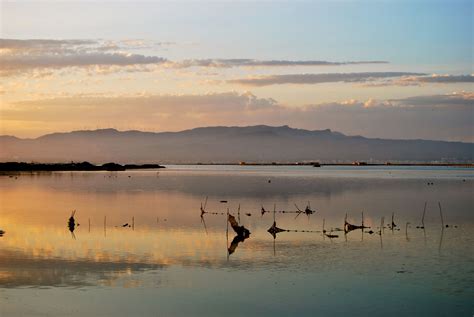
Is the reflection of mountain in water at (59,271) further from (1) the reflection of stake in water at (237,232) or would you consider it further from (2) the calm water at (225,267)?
(1) the reflection of stake in water at (237,232)

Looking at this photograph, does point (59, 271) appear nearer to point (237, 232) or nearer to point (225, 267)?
point (225, 267)

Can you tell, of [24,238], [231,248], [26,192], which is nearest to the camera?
[231,248]

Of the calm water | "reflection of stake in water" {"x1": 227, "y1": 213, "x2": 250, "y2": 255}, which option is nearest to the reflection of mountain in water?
the calm water

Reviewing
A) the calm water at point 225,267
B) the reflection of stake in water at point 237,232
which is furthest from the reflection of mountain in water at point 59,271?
the reflection of stake in water at point 237,232

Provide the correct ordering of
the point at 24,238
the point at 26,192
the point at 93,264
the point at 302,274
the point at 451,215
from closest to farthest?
the point at 302,274 < the point at 93,264 < the point at 24,238 < the point at 451,215 < the point at 26,192

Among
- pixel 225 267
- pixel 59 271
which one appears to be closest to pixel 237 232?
pixel 225 267

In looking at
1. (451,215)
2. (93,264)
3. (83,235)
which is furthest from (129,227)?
(451,215)

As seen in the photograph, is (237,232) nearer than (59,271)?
No

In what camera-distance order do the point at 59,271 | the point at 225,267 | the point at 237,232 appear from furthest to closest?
the point at 237,232 < the point at 225,267 < the point at 59,271

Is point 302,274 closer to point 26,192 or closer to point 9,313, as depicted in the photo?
point 9,313

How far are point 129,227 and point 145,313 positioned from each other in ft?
65.8

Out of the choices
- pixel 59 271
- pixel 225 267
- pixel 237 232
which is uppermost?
pixel 237 232

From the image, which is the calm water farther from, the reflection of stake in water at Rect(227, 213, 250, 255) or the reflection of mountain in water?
the reflection of stake in water at Rect(227, 213, 250, 255)

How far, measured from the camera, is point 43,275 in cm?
2366
